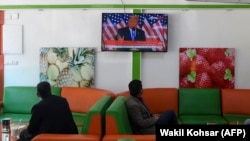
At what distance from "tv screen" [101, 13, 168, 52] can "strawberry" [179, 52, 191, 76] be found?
39 cm

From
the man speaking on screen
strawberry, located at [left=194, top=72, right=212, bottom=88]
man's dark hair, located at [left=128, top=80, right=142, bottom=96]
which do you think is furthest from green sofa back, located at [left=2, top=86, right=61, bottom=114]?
strawberry, located at [left=194, top=72, right=212, bottom=88]

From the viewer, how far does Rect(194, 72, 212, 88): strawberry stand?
6.72 m

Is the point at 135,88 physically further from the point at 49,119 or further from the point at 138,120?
the point at 49,119

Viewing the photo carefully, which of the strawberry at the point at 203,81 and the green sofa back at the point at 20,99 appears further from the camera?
the strawberry at the point at 203,81

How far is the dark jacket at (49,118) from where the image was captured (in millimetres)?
3824

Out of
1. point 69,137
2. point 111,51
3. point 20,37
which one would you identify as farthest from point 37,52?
point 69,137

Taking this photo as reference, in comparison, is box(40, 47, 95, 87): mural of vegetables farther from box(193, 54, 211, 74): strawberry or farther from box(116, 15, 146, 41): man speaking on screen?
box(193, 54, 211, 74): strawberry

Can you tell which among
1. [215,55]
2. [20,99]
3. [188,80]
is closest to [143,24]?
[188,80]

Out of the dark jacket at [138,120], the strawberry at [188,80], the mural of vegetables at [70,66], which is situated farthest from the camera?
the mural of vegetables at [70,66]

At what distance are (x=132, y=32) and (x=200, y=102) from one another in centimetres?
190

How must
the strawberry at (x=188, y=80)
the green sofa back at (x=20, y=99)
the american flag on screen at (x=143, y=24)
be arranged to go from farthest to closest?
the strawberry at (x=188, y=80) < the american flag on screen at (x=143, y=24) < the green sofa back at (x=20, y=99)

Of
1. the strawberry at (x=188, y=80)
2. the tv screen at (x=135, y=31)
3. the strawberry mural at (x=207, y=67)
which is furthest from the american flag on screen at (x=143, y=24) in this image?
the strawberry at (x=188, y=80)

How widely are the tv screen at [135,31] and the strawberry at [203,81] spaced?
0.88 meters

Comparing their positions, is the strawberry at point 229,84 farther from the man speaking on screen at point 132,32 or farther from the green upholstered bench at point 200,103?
the man speaking on screen at point 132,32
